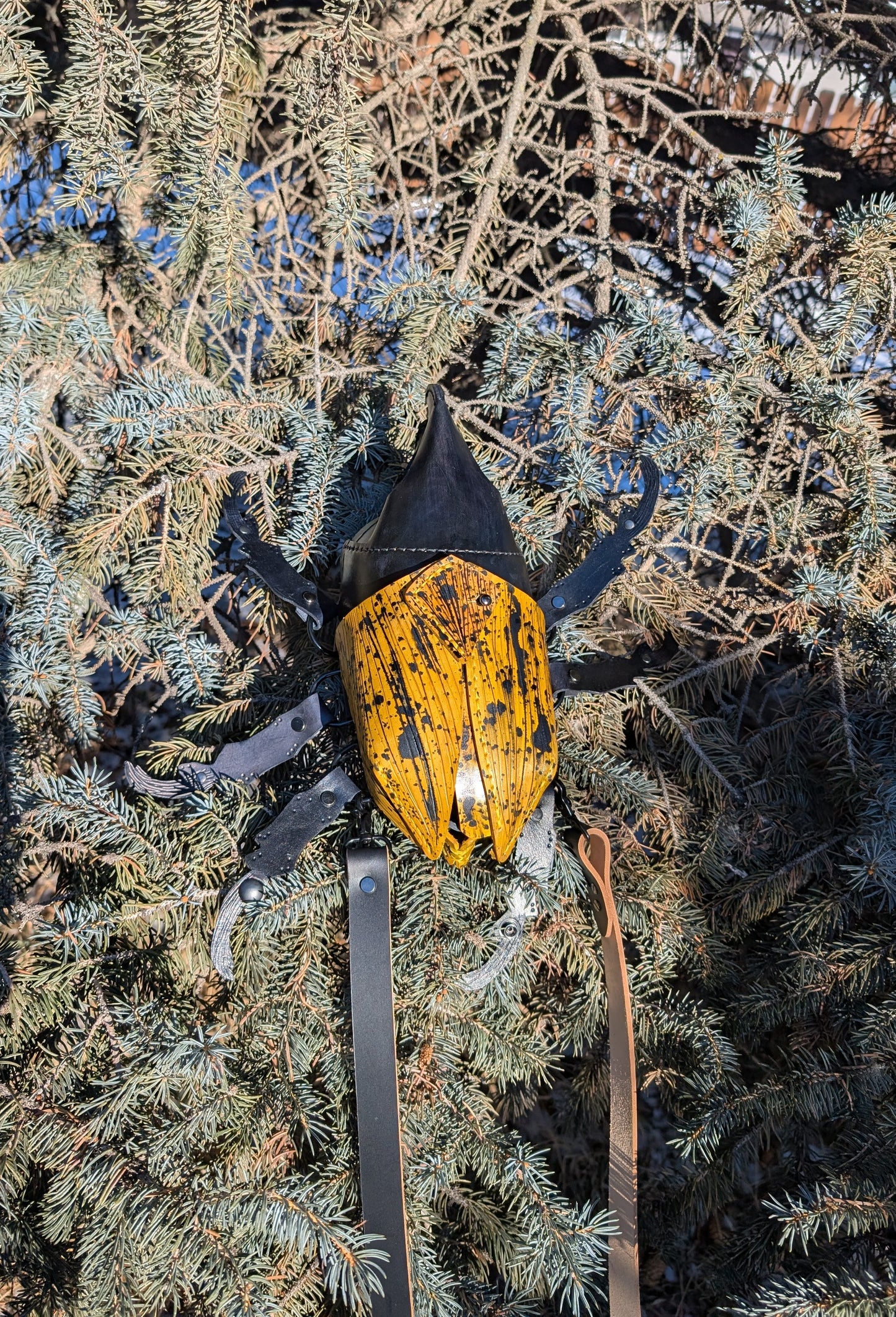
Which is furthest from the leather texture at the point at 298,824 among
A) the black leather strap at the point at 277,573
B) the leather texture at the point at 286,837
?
the black leather strap at the point at 277,573

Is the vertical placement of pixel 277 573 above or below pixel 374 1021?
above

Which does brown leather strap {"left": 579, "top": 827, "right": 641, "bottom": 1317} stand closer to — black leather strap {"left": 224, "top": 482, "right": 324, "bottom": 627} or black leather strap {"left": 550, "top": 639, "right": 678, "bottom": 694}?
A: black leather strap {"left": 550, "top": 639, "right": 678, "bottom": 694}

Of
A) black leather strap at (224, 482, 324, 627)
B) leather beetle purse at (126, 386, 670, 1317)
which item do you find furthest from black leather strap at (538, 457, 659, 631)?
black leather strap at (224, 482, 324, 627)

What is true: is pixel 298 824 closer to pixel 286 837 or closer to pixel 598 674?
pixel 286 837

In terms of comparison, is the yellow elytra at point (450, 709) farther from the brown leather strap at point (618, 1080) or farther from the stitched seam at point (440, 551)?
the brown leather strap at point (618, 1080)

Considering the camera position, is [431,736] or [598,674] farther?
[598,674]

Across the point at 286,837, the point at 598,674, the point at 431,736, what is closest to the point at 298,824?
the point at 286,837
